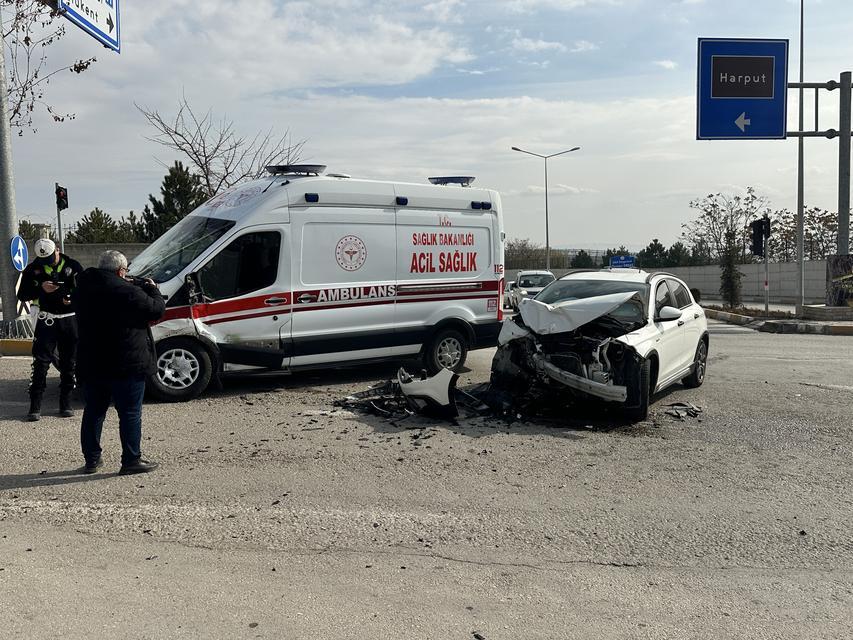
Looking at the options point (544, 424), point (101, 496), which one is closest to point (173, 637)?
point (101, 496)

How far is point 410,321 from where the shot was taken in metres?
9.39

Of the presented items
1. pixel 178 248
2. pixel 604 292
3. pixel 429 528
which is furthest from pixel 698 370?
pixel 178 248

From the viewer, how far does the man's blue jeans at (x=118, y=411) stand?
17.2 feet

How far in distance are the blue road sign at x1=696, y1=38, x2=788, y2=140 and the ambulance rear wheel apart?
12609 mm

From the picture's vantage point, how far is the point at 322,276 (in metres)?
8.61

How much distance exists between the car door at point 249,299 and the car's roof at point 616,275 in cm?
358

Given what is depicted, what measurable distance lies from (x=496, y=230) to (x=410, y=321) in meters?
1.95

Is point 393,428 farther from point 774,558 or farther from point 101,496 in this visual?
point 774,558

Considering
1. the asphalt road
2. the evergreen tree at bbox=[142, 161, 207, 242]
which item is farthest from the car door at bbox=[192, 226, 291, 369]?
the evergreen tree at bbox=[142, 161, 207, 242]

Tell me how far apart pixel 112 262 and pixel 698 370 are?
7061 millimetres

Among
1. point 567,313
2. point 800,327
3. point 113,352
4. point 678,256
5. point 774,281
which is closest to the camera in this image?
point 113,352

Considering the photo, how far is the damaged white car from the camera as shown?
7133mm

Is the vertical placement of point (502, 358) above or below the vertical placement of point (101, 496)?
above

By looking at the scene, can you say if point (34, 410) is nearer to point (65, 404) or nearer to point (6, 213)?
point (65, 404)
